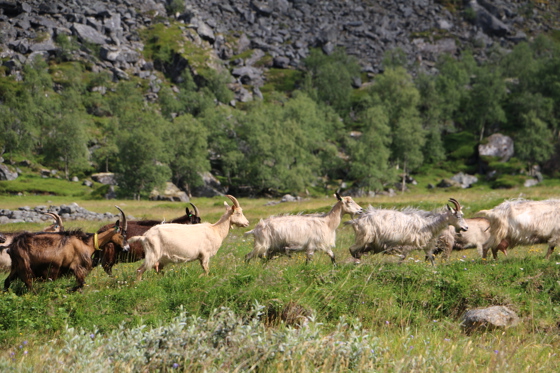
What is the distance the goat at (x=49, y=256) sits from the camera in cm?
1055

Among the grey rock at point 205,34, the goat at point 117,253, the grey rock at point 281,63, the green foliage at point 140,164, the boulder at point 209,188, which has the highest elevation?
the goat at point 117,253

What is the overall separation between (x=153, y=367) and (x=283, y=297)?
340 centimetres

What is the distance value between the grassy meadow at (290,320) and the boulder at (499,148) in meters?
92.4

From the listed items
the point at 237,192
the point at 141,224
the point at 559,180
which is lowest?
the point at 237,192

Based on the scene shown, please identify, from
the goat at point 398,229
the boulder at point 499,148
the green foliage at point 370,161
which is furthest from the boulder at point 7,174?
the boulder at point 499,148

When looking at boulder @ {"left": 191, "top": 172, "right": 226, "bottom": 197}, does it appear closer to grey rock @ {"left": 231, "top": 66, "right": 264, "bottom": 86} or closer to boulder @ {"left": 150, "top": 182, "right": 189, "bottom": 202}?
boulder @ {"left": 150, "top": 182, "right": 189, "bottom": 202}

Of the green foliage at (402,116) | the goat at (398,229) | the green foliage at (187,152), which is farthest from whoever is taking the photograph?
the green foliage at (402,116)

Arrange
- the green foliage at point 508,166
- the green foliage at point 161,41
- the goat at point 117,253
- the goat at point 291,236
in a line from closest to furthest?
the goat at point 117,253
the goat at point 291,236
the green foliage at point 508,166
the green foliage at point 161,41

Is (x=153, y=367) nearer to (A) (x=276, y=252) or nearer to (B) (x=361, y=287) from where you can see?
(B) (x=361, y=287)

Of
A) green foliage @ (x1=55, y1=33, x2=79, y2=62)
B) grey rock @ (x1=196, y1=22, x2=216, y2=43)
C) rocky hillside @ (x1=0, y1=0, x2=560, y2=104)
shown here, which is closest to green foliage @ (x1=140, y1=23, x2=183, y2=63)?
rocky hillside @ (x1=0, y1=0, x2=560, y2=104)

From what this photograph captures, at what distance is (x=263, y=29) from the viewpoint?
589 ft

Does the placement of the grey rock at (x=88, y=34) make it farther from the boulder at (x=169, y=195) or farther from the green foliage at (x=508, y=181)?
the green foliage at (x=508, y=181)

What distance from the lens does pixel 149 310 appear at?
9.59 m

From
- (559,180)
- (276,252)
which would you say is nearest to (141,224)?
(276,252)
